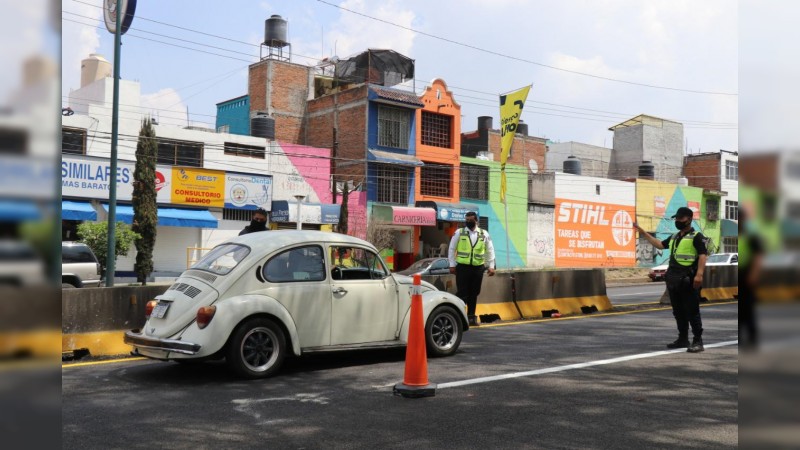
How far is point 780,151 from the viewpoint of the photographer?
85cm

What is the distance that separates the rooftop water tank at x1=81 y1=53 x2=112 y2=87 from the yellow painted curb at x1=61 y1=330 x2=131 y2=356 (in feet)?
106

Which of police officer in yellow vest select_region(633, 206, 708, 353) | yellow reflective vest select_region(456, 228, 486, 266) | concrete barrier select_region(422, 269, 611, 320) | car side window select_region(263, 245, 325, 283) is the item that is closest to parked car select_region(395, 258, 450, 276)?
concrete barrier select_region(422, 269, 611, 320)

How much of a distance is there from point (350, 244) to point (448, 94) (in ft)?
121

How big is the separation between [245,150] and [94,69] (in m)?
→ 10.5

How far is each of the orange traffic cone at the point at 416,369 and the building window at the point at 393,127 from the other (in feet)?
110

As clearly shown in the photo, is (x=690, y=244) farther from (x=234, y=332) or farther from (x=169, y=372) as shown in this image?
(x=169, y=372)

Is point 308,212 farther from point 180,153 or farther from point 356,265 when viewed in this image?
point 356,265

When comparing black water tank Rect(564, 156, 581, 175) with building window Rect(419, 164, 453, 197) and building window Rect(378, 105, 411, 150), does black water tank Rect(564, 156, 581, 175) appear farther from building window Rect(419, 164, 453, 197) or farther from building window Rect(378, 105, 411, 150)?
building window Rect(378, 105, 411, 150)

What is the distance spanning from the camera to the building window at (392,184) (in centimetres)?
3947

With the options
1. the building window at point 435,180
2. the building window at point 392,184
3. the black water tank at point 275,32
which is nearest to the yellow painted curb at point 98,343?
the building window at point 392,184

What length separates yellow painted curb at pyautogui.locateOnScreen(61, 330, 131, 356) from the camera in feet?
28.7

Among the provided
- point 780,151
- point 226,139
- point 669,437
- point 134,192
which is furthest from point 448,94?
point 780,151

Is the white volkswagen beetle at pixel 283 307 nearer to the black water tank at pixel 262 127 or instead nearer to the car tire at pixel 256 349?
the car tire at pixel 256 349

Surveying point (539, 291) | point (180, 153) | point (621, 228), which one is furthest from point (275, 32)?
point (539, 291)
